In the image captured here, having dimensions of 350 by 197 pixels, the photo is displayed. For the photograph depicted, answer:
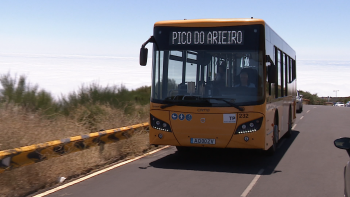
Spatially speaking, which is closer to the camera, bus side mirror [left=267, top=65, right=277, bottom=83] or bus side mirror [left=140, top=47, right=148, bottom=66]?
bus side mirror [left=267, top=65, right=277, bottom=83]

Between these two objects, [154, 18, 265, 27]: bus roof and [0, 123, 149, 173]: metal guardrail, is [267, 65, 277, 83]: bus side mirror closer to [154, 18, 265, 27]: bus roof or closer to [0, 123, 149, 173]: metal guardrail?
[154, 18, 265, 27]: bus roof

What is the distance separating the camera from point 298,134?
55.0ft

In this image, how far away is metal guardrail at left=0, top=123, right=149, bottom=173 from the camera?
269 inches

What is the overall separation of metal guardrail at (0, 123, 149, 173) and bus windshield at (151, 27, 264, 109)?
1404mm

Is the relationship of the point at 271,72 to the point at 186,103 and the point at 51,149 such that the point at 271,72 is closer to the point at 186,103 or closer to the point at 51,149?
the point at 186,103

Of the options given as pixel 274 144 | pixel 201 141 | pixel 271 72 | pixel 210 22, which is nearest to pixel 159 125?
pixel 201 141

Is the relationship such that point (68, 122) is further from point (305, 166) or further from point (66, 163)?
point (305, 166)

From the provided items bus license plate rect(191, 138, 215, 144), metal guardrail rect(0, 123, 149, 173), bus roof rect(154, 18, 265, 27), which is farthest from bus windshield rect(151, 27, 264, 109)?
metal guardrail rect(0, 123, 149, 173)

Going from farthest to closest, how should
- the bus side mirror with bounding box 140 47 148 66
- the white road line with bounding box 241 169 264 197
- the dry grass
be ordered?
the bus side mirror with bounding box 140 47 148 66
the dry grass
the white road line with bounding box 241 169 264 197

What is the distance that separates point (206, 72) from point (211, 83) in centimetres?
29

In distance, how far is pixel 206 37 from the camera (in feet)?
32.0

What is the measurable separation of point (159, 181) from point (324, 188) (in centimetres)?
286

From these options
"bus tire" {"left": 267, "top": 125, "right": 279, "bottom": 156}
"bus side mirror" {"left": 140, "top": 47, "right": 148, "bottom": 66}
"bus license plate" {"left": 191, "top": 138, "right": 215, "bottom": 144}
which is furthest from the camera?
"bus tire" {"left": 267, "top": 125, "right": 279, "bottom": 156}

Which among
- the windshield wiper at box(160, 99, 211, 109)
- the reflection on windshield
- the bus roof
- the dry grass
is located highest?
the bus roof
